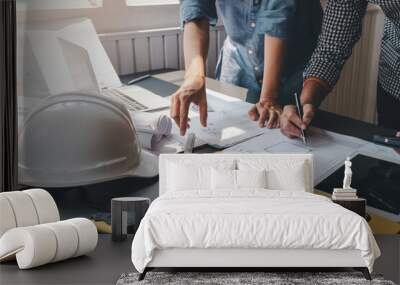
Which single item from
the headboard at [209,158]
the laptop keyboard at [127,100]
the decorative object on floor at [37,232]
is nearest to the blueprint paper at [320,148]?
the headboard at [209,158]

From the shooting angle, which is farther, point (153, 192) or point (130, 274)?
point (153, 192)

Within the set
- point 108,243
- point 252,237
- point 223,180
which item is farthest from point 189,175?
point 252,237

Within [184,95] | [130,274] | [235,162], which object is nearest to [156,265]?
[130,274]

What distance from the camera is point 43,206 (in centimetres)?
459

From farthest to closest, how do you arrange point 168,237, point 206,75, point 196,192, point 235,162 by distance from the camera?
point 206,75, point 235,162, point 196,192, point 168,237

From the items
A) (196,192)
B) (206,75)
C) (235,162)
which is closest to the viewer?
(196,192)

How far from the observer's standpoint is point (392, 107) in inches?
206

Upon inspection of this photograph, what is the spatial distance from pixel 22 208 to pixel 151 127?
139cm

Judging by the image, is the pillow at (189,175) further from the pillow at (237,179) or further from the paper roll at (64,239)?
the paper roll at (64,239)

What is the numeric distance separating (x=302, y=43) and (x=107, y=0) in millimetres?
1696

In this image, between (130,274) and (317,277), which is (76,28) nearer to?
(130,274)

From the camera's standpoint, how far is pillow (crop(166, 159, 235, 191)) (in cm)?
490

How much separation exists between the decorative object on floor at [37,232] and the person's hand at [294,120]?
73.6 inches

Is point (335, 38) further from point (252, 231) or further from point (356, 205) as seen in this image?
point (252, 231)
